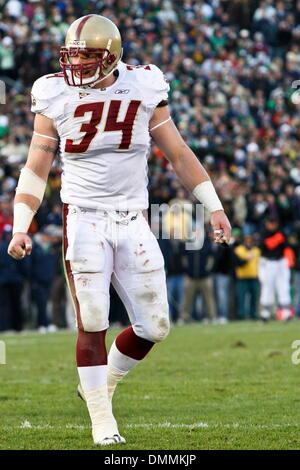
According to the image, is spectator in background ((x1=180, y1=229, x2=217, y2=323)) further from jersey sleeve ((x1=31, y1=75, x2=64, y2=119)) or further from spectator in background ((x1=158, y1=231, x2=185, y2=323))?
jersey sleeve ((x1=31, y1=75, x2=64, y2=119))

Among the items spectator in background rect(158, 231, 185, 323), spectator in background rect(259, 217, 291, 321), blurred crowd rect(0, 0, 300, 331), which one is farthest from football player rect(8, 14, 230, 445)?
spectator in background rect(259, 217, 291, 321)

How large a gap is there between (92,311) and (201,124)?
15.5 m

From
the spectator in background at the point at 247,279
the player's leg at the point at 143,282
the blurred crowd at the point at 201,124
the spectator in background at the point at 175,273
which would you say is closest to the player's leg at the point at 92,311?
the player's leg at the point at 143,282

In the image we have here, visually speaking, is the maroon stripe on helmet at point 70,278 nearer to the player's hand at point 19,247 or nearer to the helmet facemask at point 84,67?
the player's hand at point 19,247

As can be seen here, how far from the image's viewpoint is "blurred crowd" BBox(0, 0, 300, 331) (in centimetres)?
1623

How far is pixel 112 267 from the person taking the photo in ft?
17.8

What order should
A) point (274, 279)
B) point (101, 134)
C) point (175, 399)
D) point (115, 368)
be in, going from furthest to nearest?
1. point (274, 279)
2. point (175, 399)
3. point (115, 368)
4. point (101, 134)

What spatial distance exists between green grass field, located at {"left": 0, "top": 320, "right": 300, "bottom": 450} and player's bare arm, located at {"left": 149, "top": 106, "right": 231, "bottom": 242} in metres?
1.14

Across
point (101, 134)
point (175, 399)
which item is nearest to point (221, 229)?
point (101, 134)

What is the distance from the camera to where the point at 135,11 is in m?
22.6

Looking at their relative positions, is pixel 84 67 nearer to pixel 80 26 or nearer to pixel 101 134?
pixel 80 26

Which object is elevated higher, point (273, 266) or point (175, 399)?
point (175, 399)
